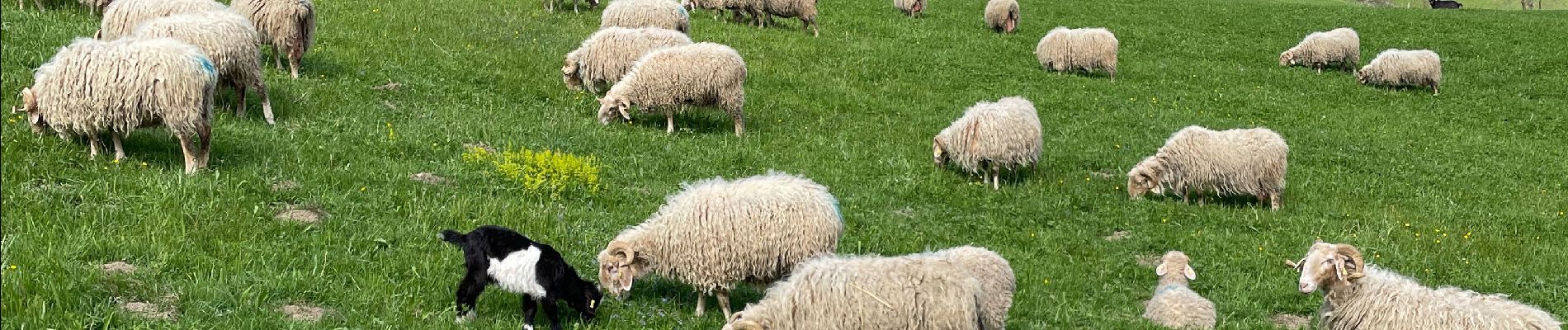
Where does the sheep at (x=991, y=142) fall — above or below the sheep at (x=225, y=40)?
below

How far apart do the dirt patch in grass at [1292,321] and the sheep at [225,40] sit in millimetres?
9294

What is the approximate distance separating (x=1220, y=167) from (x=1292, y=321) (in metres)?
4.13

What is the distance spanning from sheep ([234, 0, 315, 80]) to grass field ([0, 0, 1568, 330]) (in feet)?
1.06

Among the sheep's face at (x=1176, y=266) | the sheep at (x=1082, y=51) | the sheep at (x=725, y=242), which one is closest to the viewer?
the sheep at (x=725, y=242)

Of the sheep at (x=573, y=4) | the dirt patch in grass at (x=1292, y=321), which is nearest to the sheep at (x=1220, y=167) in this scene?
the dirt patch in grass at (x=1292, y=321)

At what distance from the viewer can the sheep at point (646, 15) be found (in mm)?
19016

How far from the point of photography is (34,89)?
8.70 metres

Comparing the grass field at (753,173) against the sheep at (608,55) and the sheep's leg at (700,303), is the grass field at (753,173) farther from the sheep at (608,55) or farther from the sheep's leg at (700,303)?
the sheep at (608,55)

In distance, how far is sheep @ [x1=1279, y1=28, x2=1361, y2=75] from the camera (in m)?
26.0

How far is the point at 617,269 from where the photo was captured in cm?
717

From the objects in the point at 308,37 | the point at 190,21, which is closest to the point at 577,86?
the point at 308,37

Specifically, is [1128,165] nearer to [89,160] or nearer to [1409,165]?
[1409,165]

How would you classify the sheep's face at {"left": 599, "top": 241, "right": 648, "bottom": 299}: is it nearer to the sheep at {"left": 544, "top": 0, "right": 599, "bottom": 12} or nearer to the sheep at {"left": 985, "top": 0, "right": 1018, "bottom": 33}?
the sheep at {"left": 544, "top": 0, "right": 599, "bottom": 12}

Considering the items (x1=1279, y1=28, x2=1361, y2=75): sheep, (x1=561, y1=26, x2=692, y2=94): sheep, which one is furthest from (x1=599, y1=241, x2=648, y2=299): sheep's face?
(x1=1279, y1=28, x2=1361, y2=75): sheep
